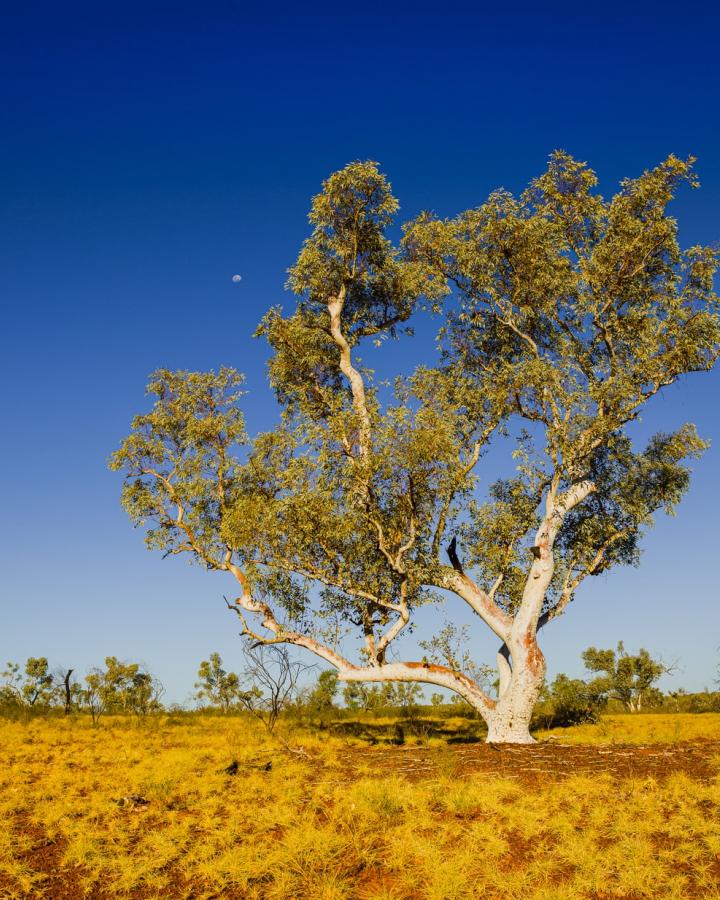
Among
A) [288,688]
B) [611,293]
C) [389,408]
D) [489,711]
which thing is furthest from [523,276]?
[288,688]

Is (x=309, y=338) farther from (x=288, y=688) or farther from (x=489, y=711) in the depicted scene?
(x=489, y=711)

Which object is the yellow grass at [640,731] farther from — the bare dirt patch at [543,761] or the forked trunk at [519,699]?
the bare dirt patch at [543,761]

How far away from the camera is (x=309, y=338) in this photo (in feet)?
76.8

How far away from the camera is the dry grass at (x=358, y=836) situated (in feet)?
26.3

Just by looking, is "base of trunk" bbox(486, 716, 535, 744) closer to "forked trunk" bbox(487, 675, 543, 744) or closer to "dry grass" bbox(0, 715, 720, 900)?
"forked trunk" bbox(487, 675, 543, 744)

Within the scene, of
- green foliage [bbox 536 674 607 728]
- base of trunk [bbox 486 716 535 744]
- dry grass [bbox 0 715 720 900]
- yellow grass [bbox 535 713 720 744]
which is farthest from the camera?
green foliage [bbox 536 674 607 728]

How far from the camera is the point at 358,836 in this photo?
9.46 meters

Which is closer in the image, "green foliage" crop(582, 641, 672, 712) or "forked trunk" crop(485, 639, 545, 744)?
"forked trunk" crop(485, 639, 545, 744)

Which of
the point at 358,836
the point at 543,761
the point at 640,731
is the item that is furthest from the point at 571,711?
the point at 358,836

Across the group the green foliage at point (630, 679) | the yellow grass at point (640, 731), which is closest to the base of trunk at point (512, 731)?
the yellow grass at point (640, 731)

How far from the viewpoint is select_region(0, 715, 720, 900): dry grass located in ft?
26.3

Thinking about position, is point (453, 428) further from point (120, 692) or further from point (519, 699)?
point (120, 692)

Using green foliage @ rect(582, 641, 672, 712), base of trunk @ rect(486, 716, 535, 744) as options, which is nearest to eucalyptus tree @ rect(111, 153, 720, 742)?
base of trunk @ rect(486, 716, 535, 744)

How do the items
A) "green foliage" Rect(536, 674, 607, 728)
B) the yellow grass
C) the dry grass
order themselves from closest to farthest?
the dry grass
the yellow grass
"green foliage" Rect(536, 674, 607, 728)
